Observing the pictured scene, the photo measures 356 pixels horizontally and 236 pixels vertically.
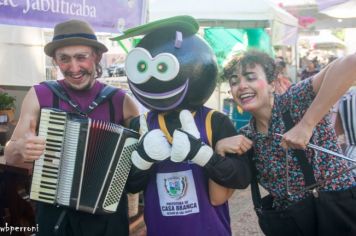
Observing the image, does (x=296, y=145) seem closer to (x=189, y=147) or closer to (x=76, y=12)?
(x=189, y=147)

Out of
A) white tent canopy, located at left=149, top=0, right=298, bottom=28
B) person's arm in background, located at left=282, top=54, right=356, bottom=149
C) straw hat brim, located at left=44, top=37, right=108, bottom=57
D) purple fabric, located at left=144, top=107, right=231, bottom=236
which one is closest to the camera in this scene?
person's arm in background, located at left=282, top=54, right=356, bottom=149

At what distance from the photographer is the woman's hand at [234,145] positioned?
1.80 metres

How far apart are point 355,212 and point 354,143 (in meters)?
0.78

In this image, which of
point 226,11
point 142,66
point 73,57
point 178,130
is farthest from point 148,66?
point 226,11

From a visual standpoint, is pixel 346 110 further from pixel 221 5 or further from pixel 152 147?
pixel 221 5

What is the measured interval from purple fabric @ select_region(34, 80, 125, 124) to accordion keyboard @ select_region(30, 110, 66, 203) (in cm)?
22

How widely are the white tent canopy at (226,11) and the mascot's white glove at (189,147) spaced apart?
5.15m

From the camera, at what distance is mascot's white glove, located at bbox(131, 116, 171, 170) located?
180 centimetres

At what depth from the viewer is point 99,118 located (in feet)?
7.50

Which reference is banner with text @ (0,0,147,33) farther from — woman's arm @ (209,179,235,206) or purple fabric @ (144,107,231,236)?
woman's arm @ (209,179,235,206)

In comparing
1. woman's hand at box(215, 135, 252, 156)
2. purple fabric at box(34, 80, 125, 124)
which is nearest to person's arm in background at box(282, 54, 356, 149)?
woman's hand at box(215, 135, 252, 156)

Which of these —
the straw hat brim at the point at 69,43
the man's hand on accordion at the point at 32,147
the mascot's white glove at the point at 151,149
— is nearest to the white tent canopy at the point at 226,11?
the straw hat brim at the point at 69,43

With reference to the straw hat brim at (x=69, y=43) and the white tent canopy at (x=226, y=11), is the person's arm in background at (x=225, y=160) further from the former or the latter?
the white tent canopy at (x=226, y=11)

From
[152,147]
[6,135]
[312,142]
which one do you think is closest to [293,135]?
[312,142]
